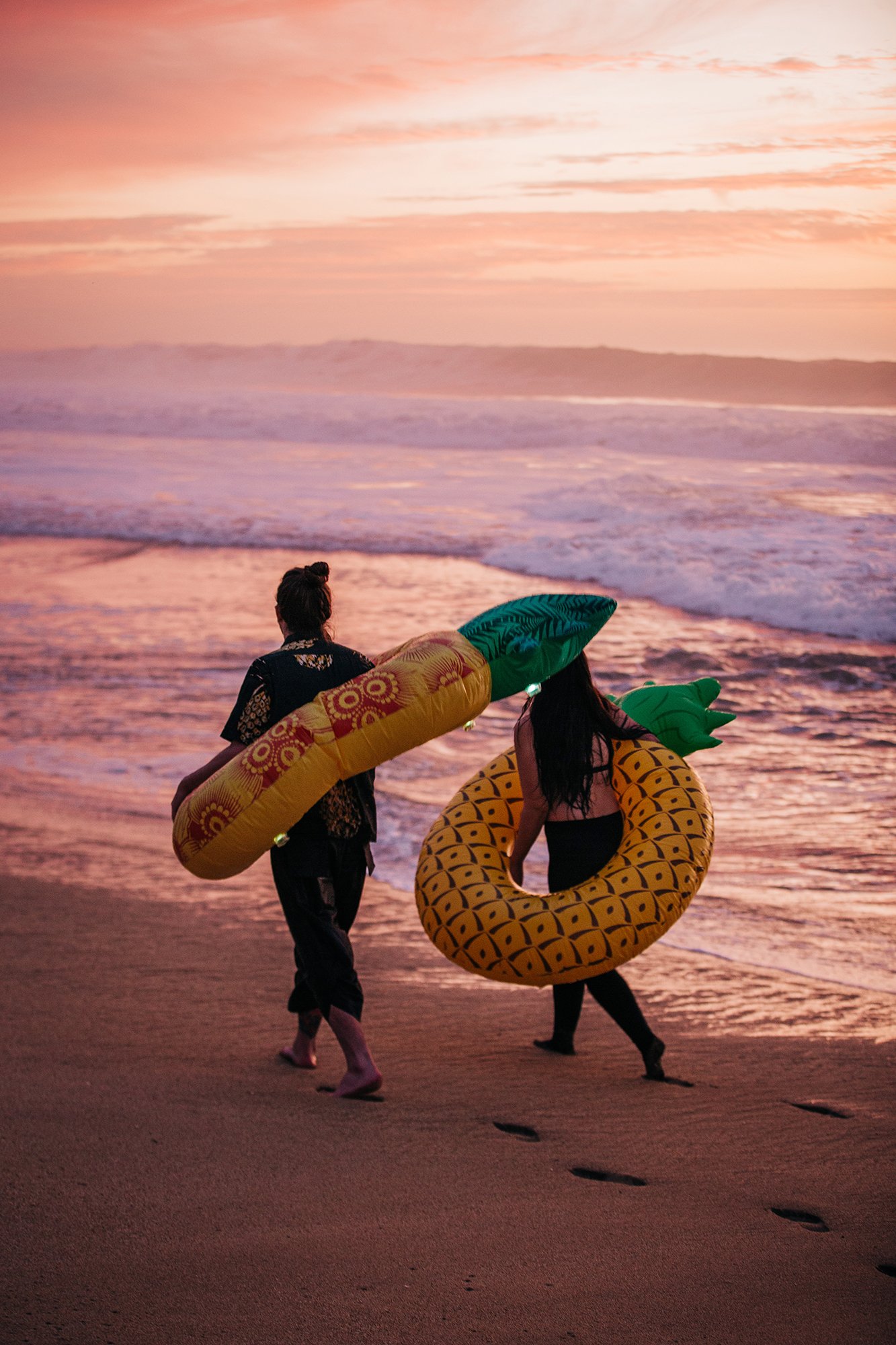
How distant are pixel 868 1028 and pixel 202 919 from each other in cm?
279

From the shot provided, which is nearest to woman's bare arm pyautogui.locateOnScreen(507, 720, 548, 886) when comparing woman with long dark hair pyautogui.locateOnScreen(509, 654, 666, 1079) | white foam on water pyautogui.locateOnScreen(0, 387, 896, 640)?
woman with long dark hair pyautogui.locateOnScreen(509, 654, 666, 1079)

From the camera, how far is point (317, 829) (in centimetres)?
370

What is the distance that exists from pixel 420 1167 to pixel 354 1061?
1.66 feet

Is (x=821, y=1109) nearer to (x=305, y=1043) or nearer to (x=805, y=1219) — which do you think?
(x=805, y=1219)

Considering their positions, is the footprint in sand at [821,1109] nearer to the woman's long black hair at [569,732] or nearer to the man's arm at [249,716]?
the woman's long black hair at [569,732]

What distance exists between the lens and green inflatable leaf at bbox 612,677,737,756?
4.26 m

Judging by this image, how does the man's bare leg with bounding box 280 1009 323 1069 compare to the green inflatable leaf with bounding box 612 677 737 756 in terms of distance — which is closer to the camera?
the man's bare leg with bounding box 280 1009 323 1069

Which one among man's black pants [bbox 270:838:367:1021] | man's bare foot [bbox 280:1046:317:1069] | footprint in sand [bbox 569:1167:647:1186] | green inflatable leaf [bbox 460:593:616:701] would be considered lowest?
man's bare foot [bbox 280:1046:317:1069]

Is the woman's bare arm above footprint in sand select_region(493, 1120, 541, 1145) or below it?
above

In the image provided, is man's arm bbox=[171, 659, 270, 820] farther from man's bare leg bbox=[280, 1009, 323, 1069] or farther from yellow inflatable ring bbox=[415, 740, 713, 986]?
man's bare leg bbox=[280, 1009, 323, 1069]

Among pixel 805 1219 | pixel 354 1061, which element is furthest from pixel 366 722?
pixel 805 1219

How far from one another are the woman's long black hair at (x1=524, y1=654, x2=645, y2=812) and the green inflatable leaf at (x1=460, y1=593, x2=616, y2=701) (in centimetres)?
12

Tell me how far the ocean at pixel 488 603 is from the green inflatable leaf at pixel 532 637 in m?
1.97

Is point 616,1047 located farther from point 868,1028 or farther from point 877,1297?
point 877,1297
